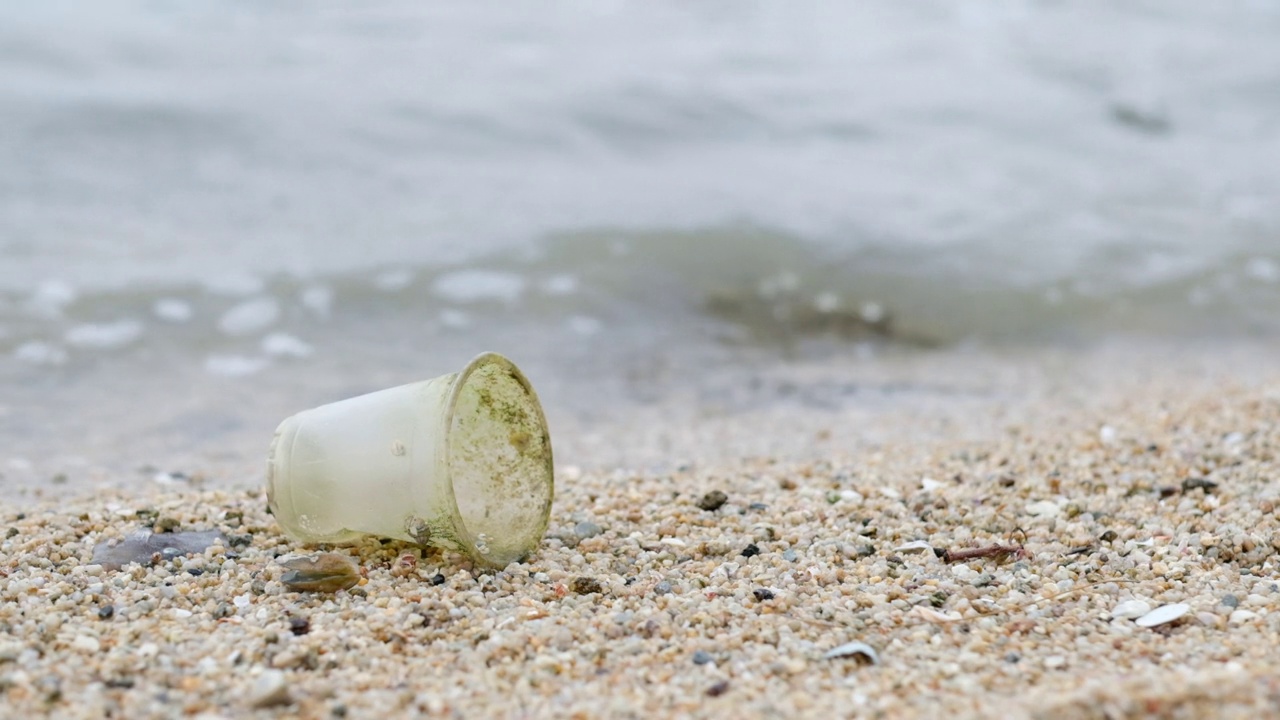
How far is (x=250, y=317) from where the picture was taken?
5.70 meters

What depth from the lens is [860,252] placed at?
700 cm

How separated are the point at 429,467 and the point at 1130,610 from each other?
1.42 metres

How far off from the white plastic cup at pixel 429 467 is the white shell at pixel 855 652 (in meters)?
0.79

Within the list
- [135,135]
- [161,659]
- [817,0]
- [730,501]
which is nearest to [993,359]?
[730,501]

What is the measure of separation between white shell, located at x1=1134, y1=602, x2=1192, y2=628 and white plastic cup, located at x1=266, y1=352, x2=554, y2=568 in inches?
49.5

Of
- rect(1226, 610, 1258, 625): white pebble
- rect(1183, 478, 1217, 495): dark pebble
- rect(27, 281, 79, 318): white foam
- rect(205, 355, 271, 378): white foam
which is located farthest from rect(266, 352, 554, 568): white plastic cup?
rect(27, 281, 79, 318): white foam

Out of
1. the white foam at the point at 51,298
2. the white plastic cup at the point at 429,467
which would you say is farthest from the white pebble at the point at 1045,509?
the white foam at the point at 51,298

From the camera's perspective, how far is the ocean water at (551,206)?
5508 mm

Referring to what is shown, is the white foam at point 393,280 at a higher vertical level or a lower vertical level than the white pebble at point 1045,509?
lower

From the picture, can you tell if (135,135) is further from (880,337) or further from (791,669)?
(791,669)

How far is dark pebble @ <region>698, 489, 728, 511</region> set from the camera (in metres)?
3.00

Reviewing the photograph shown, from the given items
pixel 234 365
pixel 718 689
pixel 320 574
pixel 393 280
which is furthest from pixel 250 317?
pixel 718 689

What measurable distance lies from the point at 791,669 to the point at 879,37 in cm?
945

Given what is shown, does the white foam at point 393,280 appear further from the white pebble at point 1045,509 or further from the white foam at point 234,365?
the white pebble at point 1045,509
